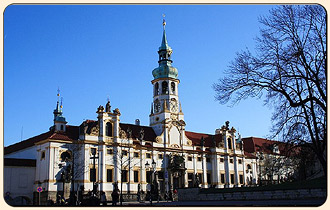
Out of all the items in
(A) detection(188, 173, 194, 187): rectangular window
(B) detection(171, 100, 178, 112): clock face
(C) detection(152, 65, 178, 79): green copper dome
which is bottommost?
(A) detection(188, 173, 194, 187): rectangular window

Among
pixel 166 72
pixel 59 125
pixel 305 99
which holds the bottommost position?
pixel 305 99

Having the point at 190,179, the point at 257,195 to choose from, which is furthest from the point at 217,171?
the point at 257,195

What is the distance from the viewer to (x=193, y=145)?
66.6m

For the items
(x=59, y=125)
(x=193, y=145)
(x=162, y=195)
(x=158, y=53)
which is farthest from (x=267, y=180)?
(x=59, y=125)

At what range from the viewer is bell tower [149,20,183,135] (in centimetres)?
6588

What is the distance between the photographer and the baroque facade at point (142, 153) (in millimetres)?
50344

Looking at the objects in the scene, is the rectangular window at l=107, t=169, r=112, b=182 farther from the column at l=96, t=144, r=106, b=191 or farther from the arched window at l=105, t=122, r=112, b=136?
the arched window at l=105, t=122, r=112, b=136

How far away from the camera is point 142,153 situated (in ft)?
193

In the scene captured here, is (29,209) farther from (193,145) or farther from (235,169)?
(235,169)

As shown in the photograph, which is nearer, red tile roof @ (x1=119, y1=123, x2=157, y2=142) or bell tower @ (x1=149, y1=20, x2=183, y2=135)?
red tile roof @ (x1=119, y1=123, x2=157, y2=142)

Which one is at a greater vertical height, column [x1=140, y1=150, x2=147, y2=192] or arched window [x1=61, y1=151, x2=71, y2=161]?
arched window [x1=61, y1=151, x2=71, y2=161]

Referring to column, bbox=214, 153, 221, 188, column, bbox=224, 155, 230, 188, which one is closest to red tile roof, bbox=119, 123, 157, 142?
column, bbox=214, 153, 221, 188

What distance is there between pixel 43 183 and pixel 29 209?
1408 inches

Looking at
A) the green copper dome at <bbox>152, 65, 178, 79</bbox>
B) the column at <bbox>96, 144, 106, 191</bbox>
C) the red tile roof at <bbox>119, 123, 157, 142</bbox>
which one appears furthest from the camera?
the green copper dome at <bbox>152, 65, 178, 79</bbox>
